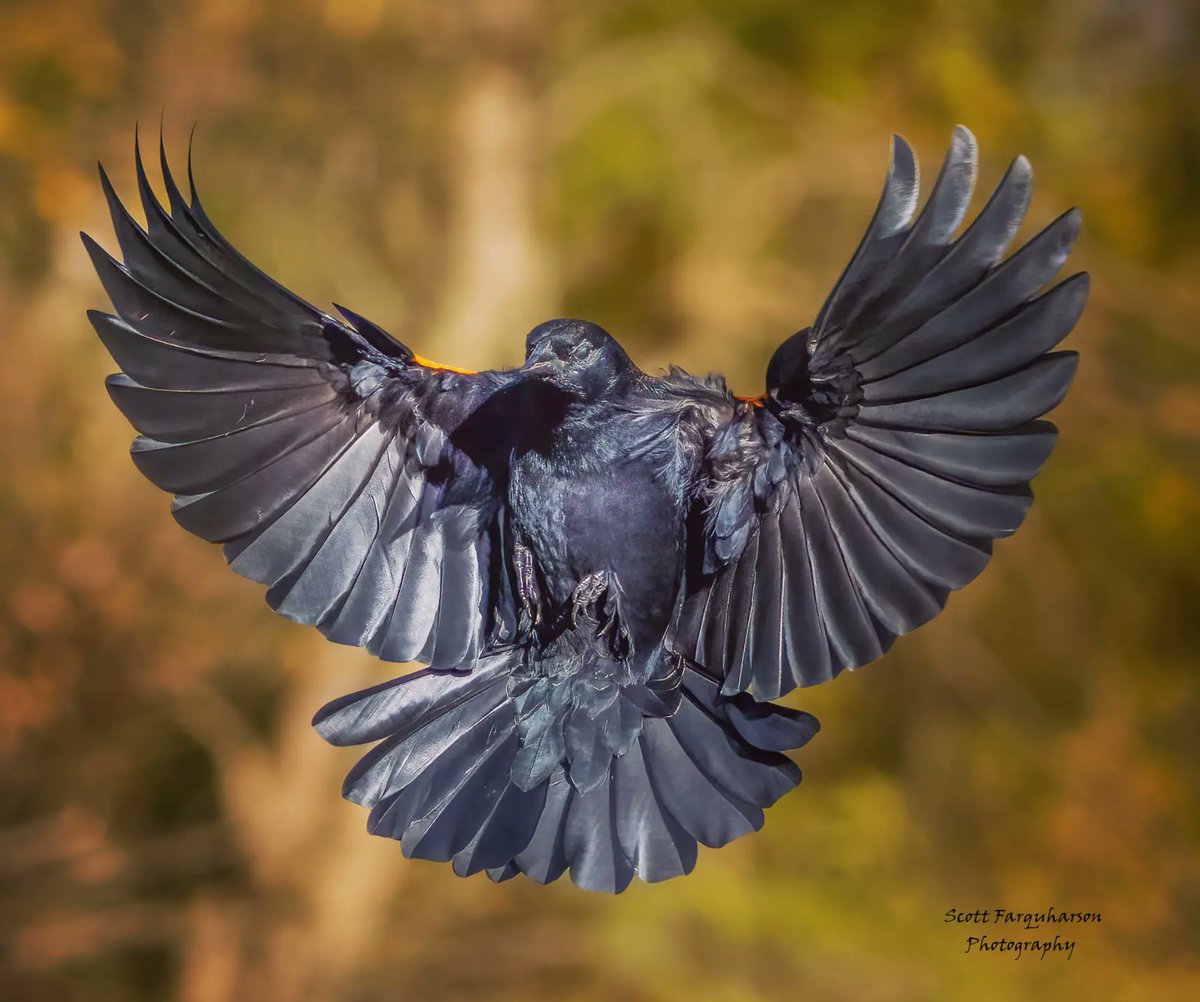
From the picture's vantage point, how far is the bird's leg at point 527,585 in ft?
6.46

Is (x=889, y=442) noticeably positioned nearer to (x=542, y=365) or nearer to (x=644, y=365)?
(x=542, y=365)

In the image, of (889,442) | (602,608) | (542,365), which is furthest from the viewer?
(602,608)

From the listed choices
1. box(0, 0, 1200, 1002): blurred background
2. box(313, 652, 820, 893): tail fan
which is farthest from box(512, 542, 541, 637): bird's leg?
box(0, 0, 1200, 1002): blurred background

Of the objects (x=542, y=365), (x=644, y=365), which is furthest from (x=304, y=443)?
(x=644, y=365)

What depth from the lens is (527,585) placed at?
198cm

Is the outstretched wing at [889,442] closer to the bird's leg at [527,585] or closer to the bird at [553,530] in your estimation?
the bird at [553,530]

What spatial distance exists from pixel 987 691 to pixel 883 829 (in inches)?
32.6

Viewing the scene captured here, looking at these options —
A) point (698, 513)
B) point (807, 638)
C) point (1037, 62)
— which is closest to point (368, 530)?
point (698, 513)

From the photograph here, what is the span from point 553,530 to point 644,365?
10.7ft

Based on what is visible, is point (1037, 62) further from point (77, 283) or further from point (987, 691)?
point (77, 283)

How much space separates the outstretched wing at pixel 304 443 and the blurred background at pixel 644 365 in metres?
2.51

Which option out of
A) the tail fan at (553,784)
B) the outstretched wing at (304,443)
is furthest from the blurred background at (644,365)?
the tail fan at (553,784)

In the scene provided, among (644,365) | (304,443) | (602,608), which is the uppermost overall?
(644,365)

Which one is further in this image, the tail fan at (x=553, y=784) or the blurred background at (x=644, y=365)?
the blurred background at (x=644, y=365)
